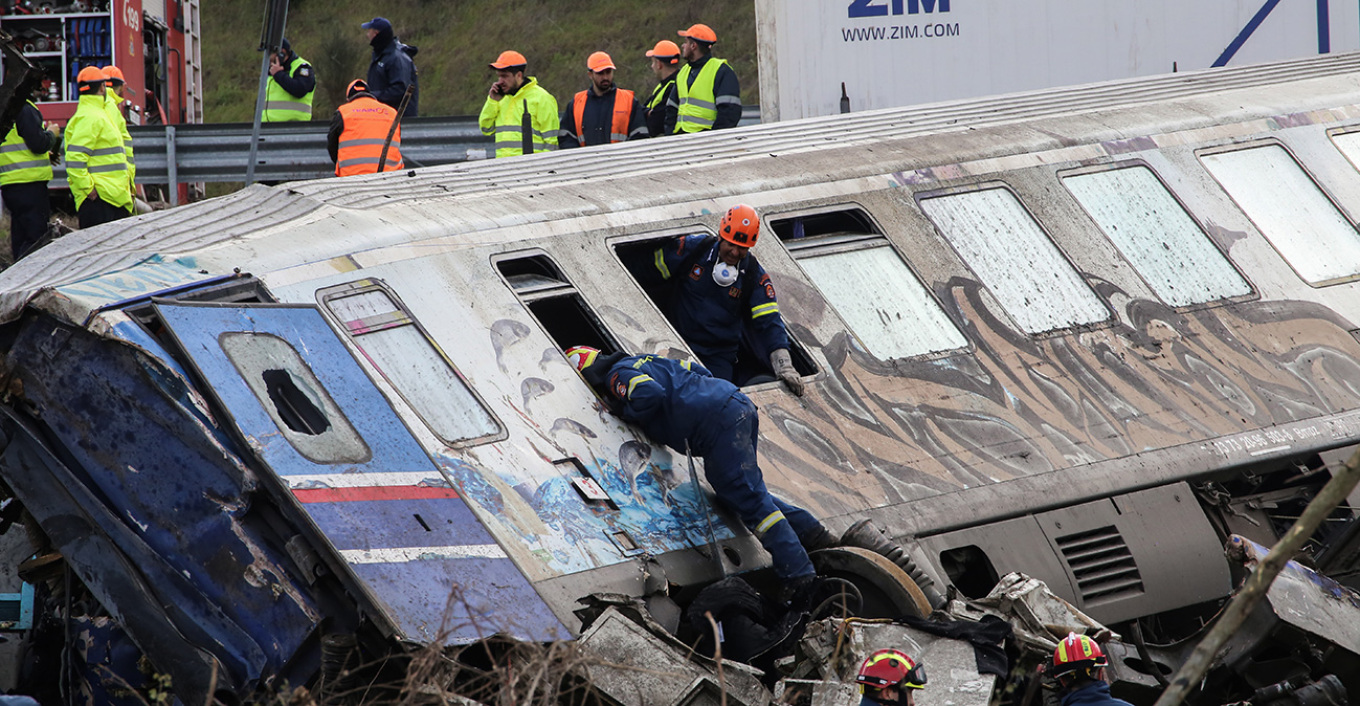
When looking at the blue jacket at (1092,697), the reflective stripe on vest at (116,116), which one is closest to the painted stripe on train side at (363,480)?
the blue jacket at (1092,697)

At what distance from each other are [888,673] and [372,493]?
2233mm

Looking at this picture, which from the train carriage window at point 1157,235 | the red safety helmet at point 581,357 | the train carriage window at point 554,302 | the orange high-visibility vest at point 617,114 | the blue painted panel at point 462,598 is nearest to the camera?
the blue painted panel at point 462,598

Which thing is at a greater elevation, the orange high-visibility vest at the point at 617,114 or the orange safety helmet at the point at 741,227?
the orange high-visibility vest at the point at 617,114

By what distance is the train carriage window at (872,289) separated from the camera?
29.0ft

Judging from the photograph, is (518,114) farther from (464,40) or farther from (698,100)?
(464,40)

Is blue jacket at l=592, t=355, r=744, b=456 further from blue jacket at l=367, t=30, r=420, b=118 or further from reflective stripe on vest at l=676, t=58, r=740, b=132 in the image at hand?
blue jacket at l=367, t=30, r=420, b=118

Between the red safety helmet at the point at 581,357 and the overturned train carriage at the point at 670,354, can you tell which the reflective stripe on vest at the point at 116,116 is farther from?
the red safety helmet at the point at 581,357

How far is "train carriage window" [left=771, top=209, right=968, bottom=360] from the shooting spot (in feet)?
29.0

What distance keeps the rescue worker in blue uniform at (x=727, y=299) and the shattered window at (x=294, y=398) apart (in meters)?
2.37

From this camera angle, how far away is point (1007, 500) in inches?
320

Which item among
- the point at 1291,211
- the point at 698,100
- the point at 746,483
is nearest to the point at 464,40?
the point at 698,100

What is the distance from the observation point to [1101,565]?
320 inches

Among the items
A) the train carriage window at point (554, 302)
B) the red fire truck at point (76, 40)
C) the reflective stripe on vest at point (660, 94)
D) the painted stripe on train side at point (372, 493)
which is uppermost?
the red fire truck at point (76, 40)

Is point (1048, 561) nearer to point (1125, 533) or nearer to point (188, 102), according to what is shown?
point (1125, 533)
